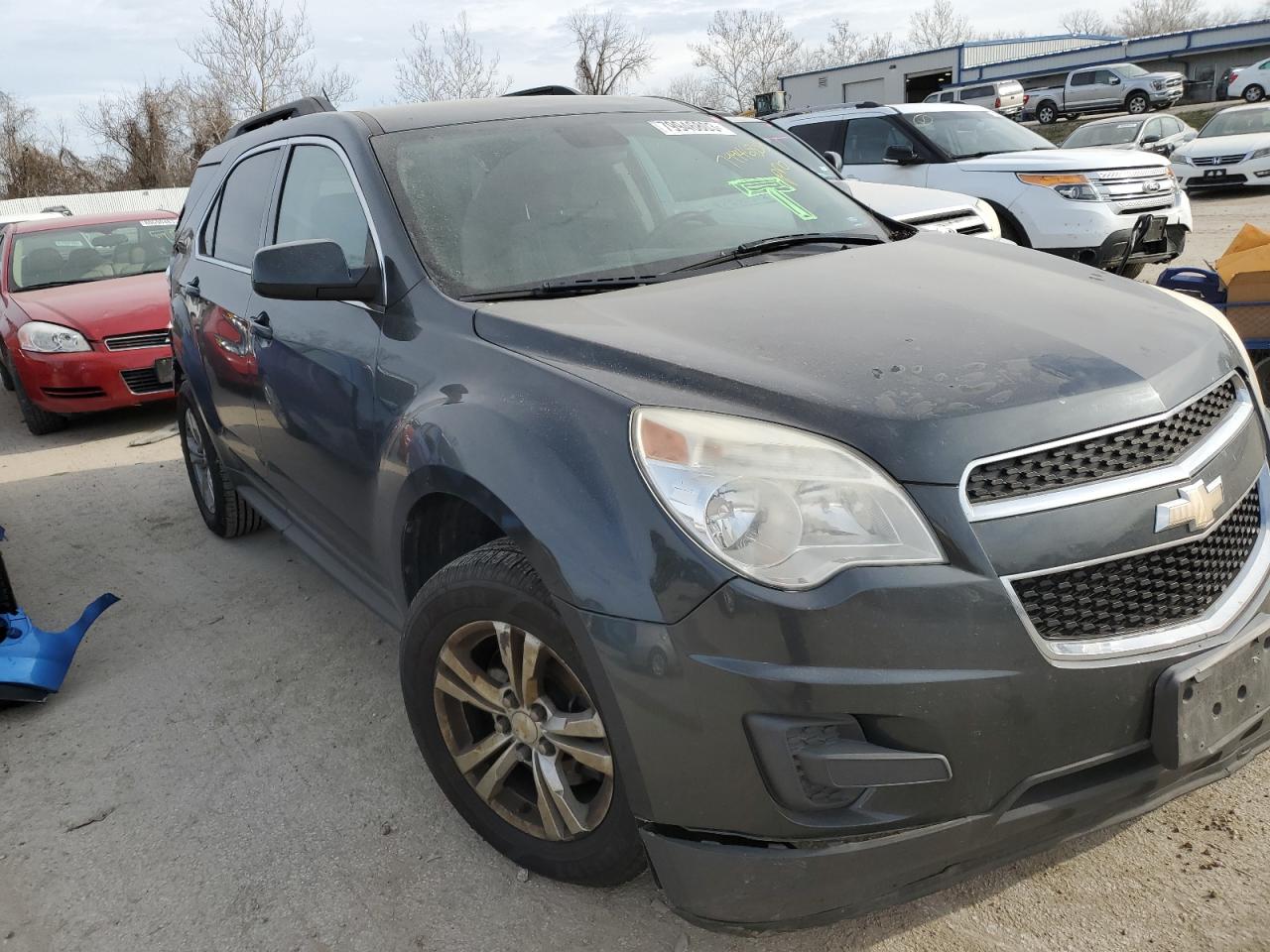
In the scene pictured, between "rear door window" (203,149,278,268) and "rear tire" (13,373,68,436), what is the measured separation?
4.26m

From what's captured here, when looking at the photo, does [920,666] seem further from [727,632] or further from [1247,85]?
[1247,85]

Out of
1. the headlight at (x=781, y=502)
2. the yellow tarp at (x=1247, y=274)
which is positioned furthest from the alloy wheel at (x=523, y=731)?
the yellow tarp at (x=1247, y=274)

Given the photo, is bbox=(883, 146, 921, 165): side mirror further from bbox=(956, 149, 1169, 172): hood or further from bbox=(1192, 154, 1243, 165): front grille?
bbox=(1192, 154, 1243, 165): front grille

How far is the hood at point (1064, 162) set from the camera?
8.98m

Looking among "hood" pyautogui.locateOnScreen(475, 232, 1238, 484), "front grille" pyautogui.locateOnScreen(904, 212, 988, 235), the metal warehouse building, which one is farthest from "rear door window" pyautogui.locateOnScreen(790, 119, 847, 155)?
the metal warehouse building

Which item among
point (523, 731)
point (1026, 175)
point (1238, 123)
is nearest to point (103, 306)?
point (523, 731)

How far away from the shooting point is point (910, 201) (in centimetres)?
807

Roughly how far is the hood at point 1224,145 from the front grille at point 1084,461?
1808cm

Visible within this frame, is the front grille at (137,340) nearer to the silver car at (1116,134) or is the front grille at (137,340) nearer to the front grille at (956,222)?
the front grille at (956,222)

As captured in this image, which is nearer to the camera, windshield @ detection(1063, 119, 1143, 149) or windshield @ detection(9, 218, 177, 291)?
windshield @ detection(9, 218, 177, 291)

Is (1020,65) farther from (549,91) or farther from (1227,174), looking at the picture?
(549,91)

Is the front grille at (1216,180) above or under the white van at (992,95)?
under

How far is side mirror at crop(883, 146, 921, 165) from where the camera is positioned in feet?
33.0

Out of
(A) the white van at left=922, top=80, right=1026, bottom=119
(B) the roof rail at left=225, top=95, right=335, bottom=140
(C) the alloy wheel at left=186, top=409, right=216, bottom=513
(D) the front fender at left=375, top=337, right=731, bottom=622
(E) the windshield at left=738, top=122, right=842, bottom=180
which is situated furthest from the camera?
(A) the white van at left=922, top=80, right=1026, bottom=119
